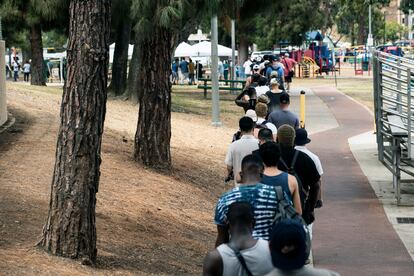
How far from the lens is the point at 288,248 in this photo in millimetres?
4543

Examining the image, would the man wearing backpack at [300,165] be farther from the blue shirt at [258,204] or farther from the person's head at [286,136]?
the blue shirt at [258,204]

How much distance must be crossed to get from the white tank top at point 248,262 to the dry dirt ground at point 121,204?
3.11m

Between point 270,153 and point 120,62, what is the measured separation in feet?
77.4

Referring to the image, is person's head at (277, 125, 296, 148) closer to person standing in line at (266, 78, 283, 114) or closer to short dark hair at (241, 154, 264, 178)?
short dark hair at (241, 154, 264, 178)

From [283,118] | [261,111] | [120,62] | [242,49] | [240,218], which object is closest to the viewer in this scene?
[240,218]

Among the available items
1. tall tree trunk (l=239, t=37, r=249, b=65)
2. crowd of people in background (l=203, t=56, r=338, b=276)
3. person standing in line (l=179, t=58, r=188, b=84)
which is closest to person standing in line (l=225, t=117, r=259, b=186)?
crowd of people in background (l=203, t=56, r=338, b=276)

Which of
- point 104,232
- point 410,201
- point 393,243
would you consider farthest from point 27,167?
point 410,201

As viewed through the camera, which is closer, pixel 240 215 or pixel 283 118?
pixel 240 215

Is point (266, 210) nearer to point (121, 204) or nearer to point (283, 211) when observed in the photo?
point (283, 211)

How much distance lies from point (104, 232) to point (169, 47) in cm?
605

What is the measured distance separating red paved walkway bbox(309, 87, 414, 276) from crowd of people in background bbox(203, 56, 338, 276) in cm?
157

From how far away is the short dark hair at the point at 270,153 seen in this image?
7.80 meters

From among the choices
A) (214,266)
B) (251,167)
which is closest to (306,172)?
(251,167)

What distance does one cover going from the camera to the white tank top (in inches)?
208
